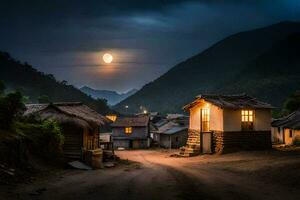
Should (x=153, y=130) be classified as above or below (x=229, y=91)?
below

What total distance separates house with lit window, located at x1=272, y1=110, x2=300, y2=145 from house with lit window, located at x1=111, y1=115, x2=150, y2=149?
26.0 m

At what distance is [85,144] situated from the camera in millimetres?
32156

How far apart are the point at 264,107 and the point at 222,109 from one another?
472 centimetres

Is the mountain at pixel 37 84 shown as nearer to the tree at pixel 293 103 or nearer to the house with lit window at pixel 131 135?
the house with lit window at pixel 131 135

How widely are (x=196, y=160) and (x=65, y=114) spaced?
12693 mm

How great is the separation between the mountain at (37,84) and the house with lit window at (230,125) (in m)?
70.2

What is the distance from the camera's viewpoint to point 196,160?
1385 inches

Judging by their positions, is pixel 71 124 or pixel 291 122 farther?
pixel 291 122

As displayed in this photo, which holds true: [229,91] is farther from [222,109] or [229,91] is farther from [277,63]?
[222,109]

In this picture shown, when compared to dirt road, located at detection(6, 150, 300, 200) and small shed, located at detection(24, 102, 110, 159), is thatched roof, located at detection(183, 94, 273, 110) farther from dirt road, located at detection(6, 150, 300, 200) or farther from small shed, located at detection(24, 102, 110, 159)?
dirt road, located at detection(6, 150, 300, 200)

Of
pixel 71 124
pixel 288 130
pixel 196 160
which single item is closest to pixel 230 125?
pixel 196 160

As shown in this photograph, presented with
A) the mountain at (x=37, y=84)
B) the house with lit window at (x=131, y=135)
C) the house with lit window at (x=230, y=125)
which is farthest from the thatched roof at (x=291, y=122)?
the mountain at (x=37, y=84)

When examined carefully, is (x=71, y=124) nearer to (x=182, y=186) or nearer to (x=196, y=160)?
(x=196, y=160)

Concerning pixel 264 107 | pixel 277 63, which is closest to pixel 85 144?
pixel 264 107
